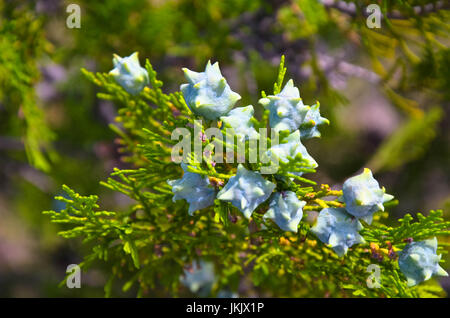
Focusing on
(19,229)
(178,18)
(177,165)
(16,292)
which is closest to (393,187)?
(178,18)

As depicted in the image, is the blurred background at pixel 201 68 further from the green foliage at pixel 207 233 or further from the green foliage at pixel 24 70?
the green foliage at pixel 207 233

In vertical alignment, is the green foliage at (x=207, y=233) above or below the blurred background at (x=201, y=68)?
below

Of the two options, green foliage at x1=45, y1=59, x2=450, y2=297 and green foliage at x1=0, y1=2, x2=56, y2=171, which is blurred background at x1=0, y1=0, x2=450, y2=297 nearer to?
green foliage at x1=0, y1=2, x2=56, y2=171

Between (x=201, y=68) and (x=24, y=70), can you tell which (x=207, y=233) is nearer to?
(x=24, y=70)

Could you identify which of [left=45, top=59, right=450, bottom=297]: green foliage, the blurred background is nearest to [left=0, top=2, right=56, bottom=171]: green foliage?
the blurred background

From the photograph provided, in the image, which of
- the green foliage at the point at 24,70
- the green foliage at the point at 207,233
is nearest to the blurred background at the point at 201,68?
the green foliage at the point at 24,70

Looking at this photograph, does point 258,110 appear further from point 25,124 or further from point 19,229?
point 19,229

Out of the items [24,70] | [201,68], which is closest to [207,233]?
[24,70]
